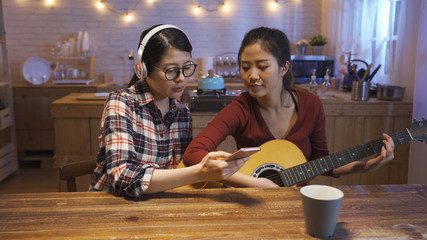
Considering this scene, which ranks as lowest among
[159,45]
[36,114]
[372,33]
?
[36,114]

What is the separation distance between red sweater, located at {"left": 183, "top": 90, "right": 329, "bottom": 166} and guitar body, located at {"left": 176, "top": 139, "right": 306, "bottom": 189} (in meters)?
0.09

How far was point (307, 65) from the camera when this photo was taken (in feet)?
15.8

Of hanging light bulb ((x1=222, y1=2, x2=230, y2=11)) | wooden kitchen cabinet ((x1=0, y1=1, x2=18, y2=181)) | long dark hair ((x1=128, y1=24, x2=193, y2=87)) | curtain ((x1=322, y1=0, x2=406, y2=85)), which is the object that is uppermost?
hanging light bulb ((x1=222, y1=2, x2=230, y2=11))

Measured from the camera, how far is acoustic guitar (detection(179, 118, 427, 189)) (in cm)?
158

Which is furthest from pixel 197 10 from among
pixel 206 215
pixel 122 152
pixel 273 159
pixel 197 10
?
pixel 206 215

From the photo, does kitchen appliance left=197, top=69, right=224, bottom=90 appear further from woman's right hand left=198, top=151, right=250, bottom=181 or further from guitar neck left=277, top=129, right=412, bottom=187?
woman's right hand left=198, top=151, right=250, bottom=181

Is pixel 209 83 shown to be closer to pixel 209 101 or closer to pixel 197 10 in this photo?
pixel 209 101

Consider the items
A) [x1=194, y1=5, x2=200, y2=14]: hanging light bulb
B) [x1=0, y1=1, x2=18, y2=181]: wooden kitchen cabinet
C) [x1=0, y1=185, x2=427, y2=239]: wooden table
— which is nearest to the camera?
[x1=0, y1=185, x2=427, y2=239]: wooden table

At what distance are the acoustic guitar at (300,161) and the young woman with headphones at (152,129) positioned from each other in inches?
10.2

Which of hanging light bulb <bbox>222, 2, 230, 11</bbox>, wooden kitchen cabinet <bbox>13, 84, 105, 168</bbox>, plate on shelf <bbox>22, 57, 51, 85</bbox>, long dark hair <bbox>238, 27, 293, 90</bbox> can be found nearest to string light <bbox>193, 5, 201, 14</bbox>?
hanging light bulb <bbox>222, 2, 230, 11</bbox>

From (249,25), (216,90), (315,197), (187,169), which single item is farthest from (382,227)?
(249,25)

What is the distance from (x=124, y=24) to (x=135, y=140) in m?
4.20

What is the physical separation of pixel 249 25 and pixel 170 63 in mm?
4251

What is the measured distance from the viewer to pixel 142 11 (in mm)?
5434
